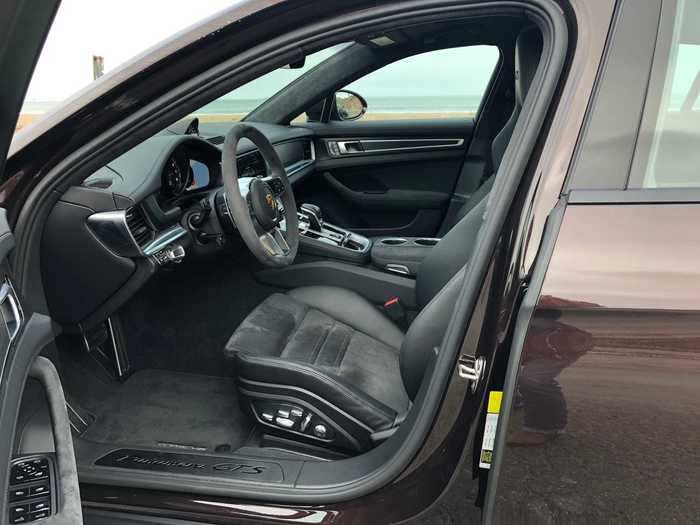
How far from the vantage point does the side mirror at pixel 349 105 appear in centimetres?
343

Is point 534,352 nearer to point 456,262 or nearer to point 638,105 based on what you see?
point 638,105

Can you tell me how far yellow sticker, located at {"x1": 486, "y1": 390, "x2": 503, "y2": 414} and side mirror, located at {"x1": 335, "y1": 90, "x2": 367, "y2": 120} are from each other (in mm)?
2601

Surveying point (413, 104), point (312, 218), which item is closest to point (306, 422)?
point (312, 218)

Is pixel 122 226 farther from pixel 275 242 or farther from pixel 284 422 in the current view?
pixel 284 422

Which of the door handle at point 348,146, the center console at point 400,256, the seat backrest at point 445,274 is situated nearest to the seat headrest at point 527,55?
the seat backrest at point 445,274

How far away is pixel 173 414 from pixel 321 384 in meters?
0.68

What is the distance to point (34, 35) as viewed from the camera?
90 centimetres

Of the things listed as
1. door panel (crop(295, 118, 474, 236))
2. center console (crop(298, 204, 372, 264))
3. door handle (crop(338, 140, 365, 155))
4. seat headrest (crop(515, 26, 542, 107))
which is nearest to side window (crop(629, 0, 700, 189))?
seat headrest (crop(515, 26, 542, 107))

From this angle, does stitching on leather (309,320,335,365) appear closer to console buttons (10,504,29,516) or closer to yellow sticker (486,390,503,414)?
yellow sticker (486,390,503,414)

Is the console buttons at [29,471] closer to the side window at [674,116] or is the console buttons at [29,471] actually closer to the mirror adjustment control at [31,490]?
the mirror adjustment control at [31,490]

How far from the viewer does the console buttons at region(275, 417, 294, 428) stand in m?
1.65

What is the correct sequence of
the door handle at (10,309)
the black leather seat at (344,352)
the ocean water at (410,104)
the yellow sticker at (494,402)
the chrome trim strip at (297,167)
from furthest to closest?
the ocean water at (410,104), the chrome trim strip at (297,167), the black leather seat at (344,352), the yellow sticker at (494,402), the door handle at (10,309)

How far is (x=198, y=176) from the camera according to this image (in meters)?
2.12

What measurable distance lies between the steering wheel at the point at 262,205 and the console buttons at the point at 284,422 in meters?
0.48
